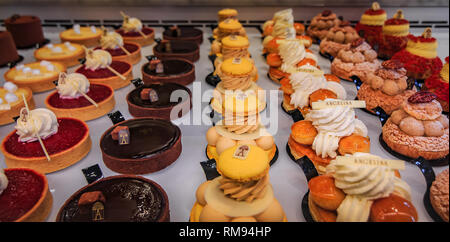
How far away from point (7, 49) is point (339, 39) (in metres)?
4.82

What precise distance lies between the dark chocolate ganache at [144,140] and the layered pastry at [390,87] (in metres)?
1.94

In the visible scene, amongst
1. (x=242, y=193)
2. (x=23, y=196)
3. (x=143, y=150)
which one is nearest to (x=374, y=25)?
(x=143, y=150)

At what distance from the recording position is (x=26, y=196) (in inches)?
84.7

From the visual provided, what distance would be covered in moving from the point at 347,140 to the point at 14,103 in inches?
128

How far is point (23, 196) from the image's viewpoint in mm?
2146

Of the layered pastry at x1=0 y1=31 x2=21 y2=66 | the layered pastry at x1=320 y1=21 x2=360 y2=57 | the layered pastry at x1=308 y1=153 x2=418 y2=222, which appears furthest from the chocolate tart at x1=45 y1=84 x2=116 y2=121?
the layered pastry at x1=320 y1=21 x2=360 y2=57

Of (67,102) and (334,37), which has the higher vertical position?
(334,37)

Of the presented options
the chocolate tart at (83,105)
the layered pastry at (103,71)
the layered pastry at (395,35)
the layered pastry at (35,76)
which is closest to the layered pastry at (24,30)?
the layered pastry at (35,76)

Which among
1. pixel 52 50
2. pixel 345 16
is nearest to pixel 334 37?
pixel 345 16

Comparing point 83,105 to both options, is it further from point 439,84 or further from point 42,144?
point 439,84

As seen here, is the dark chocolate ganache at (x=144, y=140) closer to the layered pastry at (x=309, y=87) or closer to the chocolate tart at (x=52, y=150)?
the chocolate tart at (x=52, y=150)

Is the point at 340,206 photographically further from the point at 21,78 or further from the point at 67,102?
the point at 21,78

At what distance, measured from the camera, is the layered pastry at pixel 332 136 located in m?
2.44

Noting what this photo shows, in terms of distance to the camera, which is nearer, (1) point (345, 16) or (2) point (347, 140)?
(2) point (347, 140)
